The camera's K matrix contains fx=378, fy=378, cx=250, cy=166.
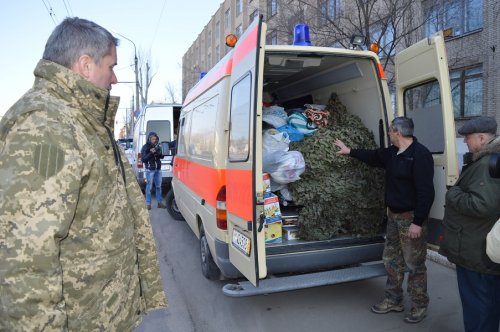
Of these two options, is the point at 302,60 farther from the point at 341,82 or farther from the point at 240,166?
the point at 240,166

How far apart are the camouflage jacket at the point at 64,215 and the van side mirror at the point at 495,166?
2.40 m

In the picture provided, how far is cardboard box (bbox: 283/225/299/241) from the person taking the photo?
3957mm

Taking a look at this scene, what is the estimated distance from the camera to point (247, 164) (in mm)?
3025

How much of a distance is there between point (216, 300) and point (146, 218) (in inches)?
99.0

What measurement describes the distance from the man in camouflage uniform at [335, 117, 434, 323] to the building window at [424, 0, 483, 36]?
528 centimetres

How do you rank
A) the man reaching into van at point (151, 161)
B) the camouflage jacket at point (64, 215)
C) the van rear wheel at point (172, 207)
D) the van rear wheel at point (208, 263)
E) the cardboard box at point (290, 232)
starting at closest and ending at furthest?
the camouflage jacket at point (64, 215), the cardboard box at point (290, 232), the van rear wheel at point (208, 263), the van rear wheel at point (172, 207), the man reaching into van at point (151, 161)

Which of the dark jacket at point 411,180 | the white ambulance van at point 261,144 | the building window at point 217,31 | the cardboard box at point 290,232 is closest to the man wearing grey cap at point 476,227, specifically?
the dark jacket at point 411,180

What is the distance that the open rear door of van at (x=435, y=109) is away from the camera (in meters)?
3.31

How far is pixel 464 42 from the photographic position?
14.2 meters

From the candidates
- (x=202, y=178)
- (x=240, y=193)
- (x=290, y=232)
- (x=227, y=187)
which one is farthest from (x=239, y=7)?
(x=240, y=193)

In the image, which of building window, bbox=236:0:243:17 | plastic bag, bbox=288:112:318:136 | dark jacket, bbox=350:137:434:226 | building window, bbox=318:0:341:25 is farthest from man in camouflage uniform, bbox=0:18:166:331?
building window, bbox=236:0:243:17

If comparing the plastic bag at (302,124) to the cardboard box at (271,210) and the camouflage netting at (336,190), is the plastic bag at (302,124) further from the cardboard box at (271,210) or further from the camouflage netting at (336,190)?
the cardboard box at (271,210)

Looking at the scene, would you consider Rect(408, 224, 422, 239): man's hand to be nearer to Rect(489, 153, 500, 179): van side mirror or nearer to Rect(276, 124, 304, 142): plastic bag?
Rect(489, 153, 500, 179): van side mirror

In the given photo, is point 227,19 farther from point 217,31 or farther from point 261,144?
point 261,144
